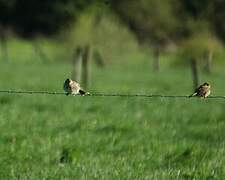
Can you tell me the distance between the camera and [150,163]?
43.9ft

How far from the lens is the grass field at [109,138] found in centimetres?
1231

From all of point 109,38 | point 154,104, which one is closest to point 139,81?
point 109,38

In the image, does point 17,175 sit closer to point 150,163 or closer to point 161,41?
point 150,163

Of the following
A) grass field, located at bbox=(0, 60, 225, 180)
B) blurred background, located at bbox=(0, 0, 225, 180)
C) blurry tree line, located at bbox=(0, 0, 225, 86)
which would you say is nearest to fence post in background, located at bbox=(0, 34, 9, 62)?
blurry tree line, located at bbox=(0, 0, 225, 86)

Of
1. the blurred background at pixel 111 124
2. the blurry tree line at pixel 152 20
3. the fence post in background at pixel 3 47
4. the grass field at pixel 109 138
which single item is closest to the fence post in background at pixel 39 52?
the blurry tree line at pixel 152 20

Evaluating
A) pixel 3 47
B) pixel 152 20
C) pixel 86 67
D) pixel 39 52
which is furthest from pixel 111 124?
pixel 3 47

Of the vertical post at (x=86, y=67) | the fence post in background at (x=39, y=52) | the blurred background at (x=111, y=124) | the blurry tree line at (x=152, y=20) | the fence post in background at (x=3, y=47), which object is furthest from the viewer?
the fence post in background at (x=3, y=47)

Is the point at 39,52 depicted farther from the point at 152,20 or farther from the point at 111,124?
the point at 111,124

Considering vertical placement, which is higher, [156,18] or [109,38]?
[156,18]

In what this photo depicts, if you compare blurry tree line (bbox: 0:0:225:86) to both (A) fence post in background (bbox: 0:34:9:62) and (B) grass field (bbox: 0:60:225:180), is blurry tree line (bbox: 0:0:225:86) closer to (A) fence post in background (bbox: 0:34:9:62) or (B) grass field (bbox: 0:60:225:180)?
(A) fence post in background (bbox: 0:34:9:62)

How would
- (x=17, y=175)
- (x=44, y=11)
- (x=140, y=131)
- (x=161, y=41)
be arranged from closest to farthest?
(x=17, y=175)
(x=140, y=131)
(x=161, y=41)
(x=44, y=11)

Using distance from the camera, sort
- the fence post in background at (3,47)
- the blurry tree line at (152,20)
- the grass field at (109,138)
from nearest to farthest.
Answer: the grass field at (109,138)
the blurry tree line at (152,20)
the fence post in background at (3,47)

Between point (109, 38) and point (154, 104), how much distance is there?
20180mm

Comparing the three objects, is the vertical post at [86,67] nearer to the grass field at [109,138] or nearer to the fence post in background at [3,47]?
the grass field at [109,138]
